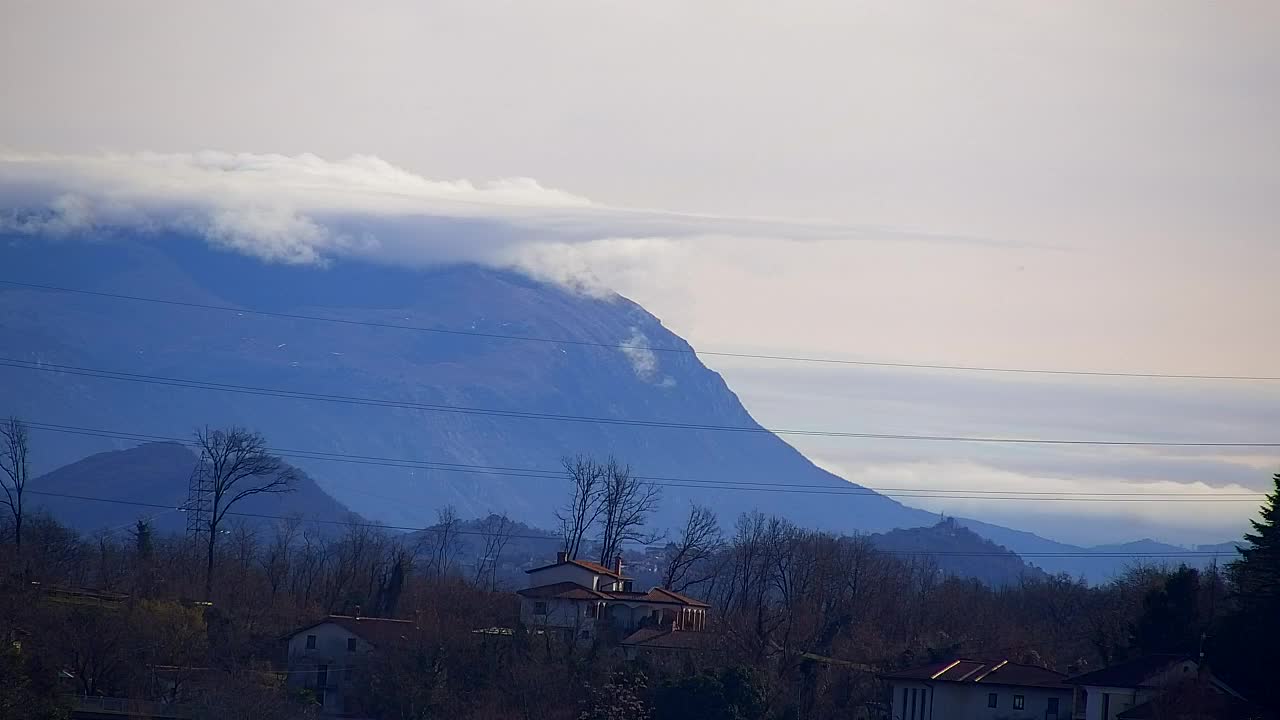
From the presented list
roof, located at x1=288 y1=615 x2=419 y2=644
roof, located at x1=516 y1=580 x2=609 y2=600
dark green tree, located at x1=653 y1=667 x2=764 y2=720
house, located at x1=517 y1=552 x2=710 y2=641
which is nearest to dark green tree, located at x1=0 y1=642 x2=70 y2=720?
dark green tree, located at x1=653 y1=667 x2=764 y2=720

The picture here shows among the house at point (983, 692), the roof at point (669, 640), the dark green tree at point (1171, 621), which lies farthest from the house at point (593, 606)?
the dark green tree at point (1171, 621)

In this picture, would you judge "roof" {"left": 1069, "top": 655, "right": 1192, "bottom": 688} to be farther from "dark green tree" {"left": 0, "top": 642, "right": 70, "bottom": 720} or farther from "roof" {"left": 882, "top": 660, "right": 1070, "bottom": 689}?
"dark green tree" {"left": 0, "top": 642, "right": 70, "bottom": 720}

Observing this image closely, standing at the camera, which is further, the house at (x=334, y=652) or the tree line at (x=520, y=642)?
the house at (x=334, y=652)

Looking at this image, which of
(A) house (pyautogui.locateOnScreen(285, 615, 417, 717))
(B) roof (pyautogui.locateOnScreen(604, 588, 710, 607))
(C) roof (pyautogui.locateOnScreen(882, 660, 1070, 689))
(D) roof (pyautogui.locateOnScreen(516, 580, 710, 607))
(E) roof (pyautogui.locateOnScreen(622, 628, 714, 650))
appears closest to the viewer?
(C) roof (pyautogui.locateOnScreen(882, 660, 1070, 689))

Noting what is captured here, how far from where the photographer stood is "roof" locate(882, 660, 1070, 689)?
7544cm

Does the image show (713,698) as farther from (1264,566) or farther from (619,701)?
(1264,566)

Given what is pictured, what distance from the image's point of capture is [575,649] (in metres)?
89.1

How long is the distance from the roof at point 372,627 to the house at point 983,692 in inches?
1273

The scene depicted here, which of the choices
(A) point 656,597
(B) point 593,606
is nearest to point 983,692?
(B) point 593,606

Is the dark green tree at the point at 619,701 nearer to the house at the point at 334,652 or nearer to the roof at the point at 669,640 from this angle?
the roof at the point at 669,640

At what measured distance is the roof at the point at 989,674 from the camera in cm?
7544

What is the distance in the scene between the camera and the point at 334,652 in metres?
99.2

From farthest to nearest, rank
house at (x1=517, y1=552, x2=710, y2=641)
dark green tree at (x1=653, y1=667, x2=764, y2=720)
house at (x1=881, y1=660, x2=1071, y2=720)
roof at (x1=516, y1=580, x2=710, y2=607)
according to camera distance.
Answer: roof at (x1=516, y1=580, x2=710, y2=607) → house at (x1=517, y1=552, x2=710, y2=641) → dark green tree at (x1=653, y1=667, x2=764, y2=720) → house at (x1=881, y1=660, x2=1071, y2=720)

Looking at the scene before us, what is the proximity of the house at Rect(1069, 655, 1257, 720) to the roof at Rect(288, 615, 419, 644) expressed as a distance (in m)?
43.6
